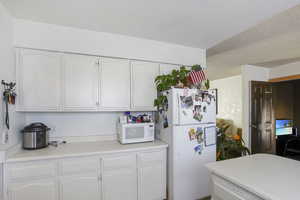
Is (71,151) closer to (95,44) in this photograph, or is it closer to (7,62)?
(7,62)

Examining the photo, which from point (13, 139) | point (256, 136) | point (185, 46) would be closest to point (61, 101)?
point (13, 139)

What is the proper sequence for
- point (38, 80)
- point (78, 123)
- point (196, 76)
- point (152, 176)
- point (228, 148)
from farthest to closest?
point (228, 148)
point (78, 123)
point (196, 76)
point (152, 176)
point (38, 80)

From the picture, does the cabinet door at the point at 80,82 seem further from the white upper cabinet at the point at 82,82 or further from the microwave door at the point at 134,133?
the microwave door at the point at 134,133

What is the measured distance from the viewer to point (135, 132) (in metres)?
2.17

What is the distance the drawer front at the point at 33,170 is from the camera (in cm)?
153

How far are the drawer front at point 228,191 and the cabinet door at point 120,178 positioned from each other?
40.0 inches

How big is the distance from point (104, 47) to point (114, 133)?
4.36ft

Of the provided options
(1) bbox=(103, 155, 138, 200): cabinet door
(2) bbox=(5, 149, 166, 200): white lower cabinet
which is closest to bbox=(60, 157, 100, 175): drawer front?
(2) bbox=(5, 149, 166, 200): white lower cabinet

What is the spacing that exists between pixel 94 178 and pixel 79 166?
0.23 meters

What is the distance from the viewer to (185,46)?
2637mm

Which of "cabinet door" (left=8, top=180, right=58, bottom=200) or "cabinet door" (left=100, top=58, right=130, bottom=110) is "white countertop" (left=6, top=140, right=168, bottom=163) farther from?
"cabinet door" (left=100, top=58, right=130, bottom=110)

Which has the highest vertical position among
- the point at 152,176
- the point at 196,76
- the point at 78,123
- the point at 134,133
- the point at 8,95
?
the point at 196,76

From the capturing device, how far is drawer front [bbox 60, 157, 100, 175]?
1683 millimetres

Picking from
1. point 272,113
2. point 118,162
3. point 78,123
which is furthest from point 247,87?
point 78,123
